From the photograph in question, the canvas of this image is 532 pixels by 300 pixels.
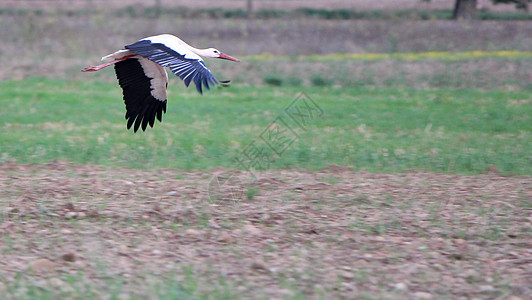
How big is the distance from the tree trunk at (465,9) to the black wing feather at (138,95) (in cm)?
2303

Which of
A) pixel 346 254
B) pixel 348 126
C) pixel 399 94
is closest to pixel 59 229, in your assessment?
pixel 346 254

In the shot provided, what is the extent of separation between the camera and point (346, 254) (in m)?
5.14

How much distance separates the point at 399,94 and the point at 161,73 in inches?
344

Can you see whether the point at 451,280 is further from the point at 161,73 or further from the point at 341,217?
the point at 161,73

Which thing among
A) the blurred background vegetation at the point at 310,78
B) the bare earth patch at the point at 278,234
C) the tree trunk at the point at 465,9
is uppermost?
the tree trunk at the point at 465,9

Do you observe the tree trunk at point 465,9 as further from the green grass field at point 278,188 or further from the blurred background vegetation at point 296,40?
the green grass field at point 278,188

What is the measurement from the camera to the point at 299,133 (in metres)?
11.1

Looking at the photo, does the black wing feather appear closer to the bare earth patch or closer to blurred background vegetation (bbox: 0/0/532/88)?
the bare earth patch

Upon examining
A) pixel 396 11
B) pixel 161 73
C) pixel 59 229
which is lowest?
pixel 59 229

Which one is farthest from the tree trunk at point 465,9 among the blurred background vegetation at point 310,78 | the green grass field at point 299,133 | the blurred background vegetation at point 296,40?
the green grass field at point 299,133

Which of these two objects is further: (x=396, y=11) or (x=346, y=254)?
(x=396, y=11)

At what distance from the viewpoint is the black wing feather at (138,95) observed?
7.90 metres

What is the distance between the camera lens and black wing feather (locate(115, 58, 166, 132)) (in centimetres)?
790

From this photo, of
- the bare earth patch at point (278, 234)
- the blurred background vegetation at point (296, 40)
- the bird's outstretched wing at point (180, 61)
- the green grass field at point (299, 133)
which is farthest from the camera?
the blurred background vegetation at point (296, 40)
